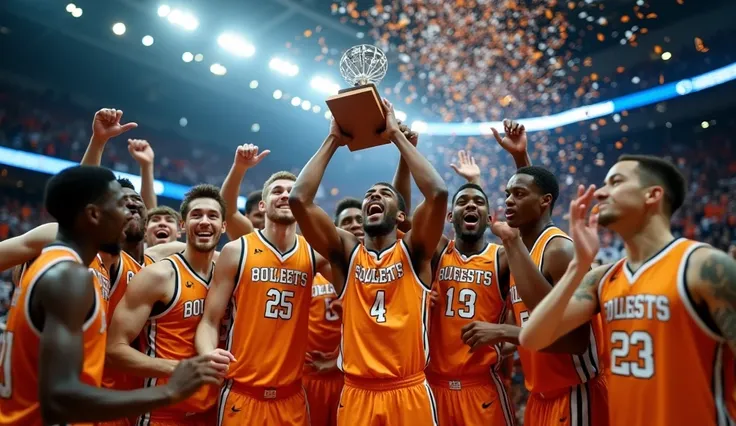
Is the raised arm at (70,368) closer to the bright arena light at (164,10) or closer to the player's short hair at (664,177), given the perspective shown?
the player's short hair at (664,177)

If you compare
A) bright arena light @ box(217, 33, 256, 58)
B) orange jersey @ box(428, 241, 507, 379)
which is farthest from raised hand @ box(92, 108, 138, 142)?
bright arena light @ box(217, 33, 256, 58)

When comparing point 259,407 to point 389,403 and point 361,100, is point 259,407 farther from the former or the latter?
point 361,100

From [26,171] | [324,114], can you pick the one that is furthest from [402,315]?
[324,114]

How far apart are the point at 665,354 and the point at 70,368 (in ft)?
7.85

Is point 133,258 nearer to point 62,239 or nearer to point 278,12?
point 62,239

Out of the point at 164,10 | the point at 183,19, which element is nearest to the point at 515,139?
the point at 164,10

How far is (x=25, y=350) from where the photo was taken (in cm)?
242

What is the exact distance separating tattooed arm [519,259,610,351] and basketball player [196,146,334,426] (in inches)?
70.4

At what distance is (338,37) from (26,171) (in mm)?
10272

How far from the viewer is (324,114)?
2256 centimetres

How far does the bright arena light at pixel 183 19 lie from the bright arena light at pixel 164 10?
3.4 inches

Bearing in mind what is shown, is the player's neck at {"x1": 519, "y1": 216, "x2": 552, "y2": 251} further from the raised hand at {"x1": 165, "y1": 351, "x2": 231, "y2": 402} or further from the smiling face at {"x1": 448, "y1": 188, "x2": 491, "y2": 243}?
the raised hand at {"x1": 165, "y1": 351, "x2": 231, "y2": 402}

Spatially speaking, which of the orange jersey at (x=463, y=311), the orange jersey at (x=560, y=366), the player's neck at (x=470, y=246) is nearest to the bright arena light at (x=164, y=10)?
the player's neck at (x=470, y=246)

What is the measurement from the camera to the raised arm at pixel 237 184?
484cm
